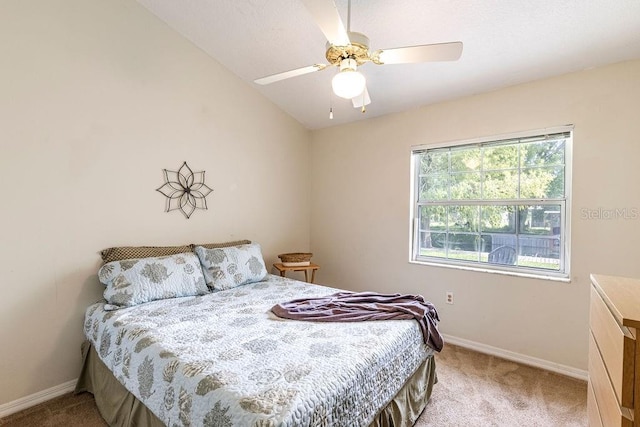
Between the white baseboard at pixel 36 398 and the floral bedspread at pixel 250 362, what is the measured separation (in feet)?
1.44

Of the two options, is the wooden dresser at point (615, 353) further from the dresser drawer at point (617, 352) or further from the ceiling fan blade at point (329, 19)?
the ceiling fan blade at point (329, 19)

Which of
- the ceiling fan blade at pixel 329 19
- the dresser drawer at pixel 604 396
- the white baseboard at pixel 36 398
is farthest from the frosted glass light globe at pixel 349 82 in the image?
the white baseboard at pixel 36 398

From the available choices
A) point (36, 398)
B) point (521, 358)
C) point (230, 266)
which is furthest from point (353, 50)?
point (36, 398)

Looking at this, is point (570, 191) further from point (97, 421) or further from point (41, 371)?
point (41, 371)

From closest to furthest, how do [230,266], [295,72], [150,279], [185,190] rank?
[295,72], [150,279], [230,266], [185,190]

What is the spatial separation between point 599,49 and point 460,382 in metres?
2.48

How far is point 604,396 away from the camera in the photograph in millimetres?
993

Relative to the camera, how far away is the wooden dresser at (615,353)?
0.75 metres

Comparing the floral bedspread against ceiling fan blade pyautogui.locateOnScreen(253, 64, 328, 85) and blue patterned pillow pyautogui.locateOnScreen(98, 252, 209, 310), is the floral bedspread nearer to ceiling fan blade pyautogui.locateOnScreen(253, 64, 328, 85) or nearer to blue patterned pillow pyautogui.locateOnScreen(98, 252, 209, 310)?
blue patterned pillow pyautogui.locateOnScreen(98, 252, 209, 310)

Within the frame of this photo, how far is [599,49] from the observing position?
2004 millimetres

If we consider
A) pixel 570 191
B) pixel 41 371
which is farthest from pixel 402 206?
pixel 41 371

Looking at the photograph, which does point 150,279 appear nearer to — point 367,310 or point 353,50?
point 367,310

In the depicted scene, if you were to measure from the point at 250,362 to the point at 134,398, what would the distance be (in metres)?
0.73

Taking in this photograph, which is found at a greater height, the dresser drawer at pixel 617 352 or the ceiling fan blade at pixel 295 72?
the ceiling fan blade at pixel 295 72
